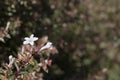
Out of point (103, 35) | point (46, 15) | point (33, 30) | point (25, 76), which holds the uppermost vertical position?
point (103, 35)

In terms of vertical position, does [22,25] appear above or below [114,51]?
below

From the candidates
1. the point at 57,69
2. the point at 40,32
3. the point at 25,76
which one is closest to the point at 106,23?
the point at 57,69

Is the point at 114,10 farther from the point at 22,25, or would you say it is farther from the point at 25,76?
the point at 25,76

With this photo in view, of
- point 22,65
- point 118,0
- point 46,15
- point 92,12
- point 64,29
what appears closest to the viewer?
point 22,65

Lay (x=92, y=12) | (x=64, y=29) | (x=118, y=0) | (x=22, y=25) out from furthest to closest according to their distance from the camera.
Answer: (x=118, y=0)
(x=92, y=12)
(x=64, y=29)
(x=22, y=25)

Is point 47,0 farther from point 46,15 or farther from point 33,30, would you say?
point 33,30

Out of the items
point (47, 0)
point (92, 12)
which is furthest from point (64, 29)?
point (92, 12)

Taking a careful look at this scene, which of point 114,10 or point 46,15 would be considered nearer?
point 46,15
